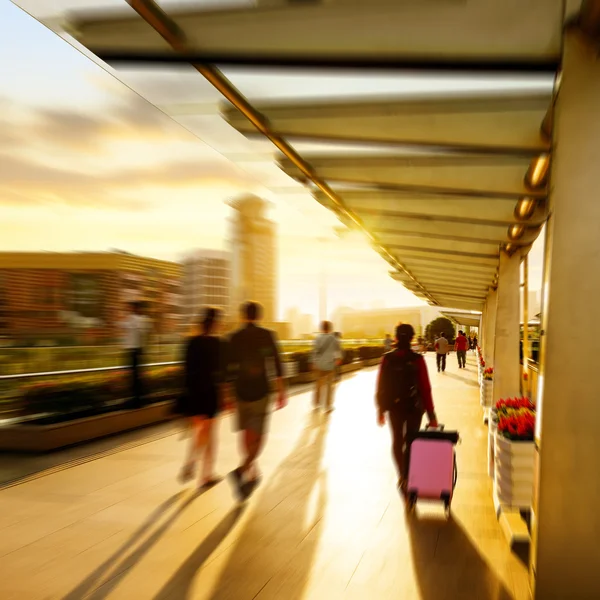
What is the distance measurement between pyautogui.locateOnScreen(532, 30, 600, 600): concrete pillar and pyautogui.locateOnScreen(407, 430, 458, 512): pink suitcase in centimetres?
202

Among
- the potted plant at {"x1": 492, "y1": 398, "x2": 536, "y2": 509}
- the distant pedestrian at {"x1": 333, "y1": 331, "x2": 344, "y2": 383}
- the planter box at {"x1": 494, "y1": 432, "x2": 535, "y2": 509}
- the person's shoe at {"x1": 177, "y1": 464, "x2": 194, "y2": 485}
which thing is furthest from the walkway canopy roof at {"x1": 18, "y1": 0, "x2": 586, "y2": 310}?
the distant pedestrian at {"x1": 333, "y1": 331, "x2": 344, "y2": 383}

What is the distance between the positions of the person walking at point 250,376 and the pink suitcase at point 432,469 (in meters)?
1.40

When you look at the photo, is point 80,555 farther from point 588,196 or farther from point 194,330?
point 588,196

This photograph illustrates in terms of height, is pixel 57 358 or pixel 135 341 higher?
pixel 135 341

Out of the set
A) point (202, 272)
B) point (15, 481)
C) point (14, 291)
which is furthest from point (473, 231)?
point (202, 272)

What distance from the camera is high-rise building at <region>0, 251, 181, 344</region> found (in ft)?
62.2

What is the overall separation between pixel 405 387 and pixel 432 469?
803 mm

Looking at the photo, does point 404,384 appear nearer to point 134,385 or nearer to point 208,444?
point 208,444

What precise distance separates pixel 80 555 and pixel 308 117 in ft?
11.7

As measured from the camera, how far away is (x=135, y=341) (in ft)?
38.4

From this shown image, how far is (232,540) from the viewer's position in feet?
16.8

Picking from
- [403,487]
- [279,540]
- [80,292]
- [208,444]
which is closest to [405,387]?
[403,487]

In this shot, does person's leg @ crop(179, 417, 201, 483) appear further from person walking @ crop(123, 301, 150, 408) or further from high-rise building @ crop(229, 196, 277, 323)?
high-rise building @ crop(229, 196, 277, 323)

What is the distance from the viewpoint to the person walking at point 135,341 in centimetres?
1131
